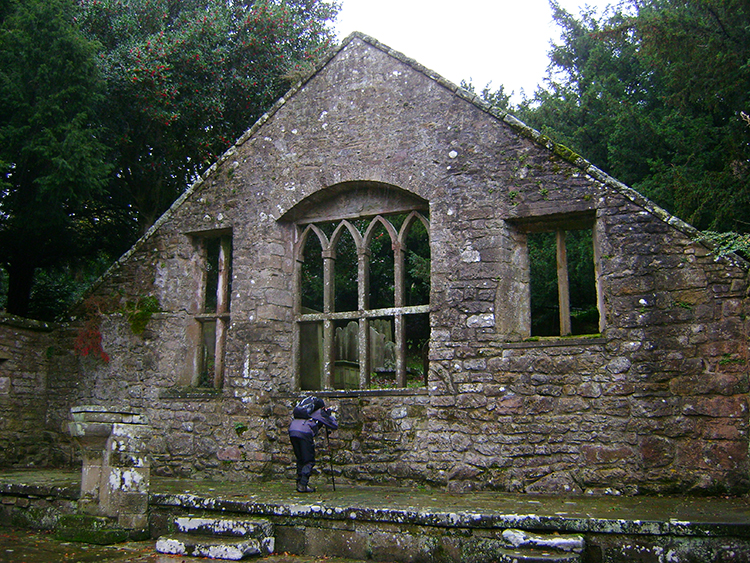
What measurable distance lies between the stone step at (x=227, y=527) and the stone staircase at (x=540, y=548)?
2082 mm

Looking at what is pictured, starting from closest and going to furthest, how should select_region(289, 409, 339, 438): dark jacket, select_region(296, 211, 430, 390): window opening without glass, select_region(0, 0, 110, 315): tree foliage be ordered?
select_region(289, 409, 339, 438): dark jacket
select_region(296, 211, 430, 390): window opening without glass
select_region(0, 0, 110, 315): tree foliage

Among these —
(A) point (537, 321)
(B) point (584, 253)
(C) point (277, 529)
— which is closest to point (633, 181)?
(B) point (584, 253)

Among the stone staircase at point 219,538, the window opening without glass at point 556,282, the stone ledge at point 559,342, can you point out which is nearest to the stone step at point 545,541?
the stone staircase at point 219,538

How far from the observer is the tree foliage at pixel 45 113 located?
9672 mm

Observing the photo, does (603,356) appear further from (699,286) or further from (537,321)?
(537,321)

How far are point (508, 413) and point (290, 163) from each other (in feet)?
14.6

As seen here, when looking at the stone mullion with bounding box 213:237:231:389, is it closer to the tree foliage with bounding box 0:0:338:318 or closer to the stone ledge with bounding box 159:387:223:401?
the stone ledge with bounding box 159:387:223:401

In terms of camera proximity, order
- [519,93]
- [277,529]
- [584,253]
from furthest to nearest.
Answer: [519,93]
[584,253]
[277,529]

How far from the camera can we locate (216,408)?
28.8ft

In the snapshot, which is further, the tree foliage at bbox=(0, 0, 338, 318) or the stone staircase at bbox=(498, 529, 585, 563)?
the tree foliage at bbox=(0, 0, 338, 318)

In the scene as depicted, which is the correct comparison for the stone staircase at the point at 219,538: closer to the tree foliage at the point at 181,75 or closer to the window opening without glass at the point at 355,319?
the window opening without glass at the point at 355,319

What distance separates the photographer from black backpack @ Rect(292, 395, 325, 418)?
7082 mm

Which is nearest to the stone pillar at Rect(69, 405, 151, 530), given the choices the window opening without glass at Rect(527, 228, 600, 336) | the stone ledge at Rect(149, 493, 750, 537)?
the stone ledge at Rect(149, 493, 750, 537)

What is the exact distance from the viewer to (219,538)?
5.69 meters
